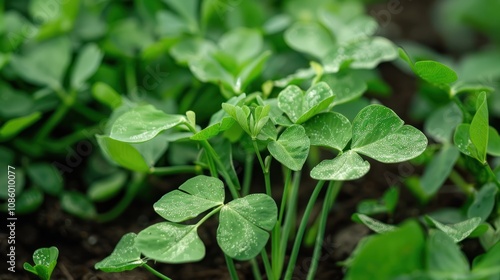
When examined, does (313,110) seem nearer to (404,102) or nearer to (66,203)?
(66,203)

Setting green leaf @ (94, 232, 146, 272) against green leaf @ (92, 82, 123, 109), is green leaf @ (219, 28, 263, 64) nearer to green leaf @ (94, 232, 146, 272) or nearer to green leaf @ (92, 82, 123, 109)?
green leaf @ (92, 82, 123, 109)

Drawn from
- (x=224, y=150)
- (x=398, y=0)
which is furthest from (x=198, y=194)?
(x=398, y=0)

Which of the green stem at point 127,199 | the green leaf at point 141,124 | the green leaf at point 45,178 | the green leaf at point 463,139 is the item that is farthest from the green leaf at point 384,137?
the green leaf at point 45,178

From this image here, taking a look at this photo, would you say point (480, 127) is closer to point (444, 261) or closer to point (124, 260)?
point (444, 261)

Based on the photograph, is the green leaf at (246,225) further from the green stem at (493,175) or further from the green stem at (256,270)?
the green stem at (493,175)

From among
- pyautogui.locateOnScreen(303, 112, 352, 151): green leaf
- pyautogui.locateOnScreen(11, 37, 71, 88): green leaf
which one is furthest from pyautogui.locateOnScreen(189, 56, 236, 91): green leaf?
pyautogui.locateOnScreen(11, 37, 71, 88): green leaf

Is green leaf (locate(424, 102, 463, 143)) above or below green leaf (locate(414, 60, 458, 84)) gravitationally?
below
